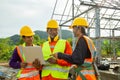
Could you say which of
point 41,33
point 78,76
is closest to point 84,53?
point 78,76

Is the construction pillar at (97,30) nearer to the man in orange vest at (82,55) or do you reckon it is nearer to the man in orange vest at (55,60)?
the man in orange vest at (55,60)

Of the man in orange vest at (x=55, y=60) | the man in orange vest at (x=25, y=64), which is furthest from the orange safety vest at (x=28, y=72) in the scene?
the man in orange vest at (x=55, y=60)

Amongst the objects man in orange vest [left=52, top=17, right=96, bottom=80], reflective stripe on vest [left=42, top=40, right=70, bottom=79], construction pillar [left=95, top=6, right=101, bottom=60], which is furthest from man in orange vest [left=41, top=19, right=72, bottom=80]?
construction pillar [left=95, top=6, right=101, bottom=60]

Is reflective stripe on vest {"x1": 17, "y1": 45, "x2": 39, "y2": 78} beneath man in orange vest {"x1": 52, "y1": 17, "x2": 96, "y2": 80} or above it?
beneath

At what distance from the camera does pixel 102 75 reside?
8.91m

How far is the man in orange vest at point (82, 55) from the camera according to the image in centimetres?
295

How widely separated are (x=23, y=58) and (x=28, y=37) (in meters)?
0.36

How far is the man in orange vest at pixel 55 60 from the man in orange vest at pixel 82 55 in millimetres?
476

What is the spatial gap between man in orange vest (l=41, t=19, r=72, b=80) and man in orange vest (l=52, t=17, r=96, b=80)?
1.56 ft

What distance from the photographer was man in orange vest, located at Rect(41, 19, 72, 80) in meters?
3.65

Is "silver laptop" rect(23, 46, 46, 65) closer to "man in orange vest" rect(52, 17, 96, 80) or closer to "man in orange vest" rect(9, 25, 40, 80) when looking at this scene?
"man in orange vest" rect(9, 25, 40, 80)

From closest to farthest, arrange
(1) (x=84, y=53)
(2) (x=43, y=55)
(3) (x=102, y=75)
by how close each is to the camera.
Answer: (1) (x=84, y=53) < (2) (x=43, y=55) < (3) (x=102, y=75)

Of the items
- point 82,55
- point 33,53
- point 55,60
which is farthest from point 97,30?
point 82,55

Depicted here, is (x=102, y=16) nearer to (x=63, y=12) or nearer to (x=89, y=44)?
(x=63, y=12)
